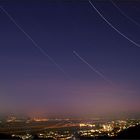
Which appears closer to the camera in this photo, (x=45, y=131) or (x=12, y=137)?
(x=12, y=137)

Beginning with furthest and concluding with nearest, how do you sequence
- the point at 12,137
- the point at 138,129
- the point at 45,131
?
1. the point at 138,129
2. the point at 45,131
3. the point at 12,137

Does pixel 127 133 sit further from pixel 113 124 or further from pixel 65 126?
Result: pixel 65 126

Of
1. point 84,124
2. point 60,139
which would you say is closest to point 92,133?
point 84,124

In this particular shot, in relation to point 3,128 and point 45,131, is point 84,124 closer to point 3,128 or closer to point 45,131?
point 45,131

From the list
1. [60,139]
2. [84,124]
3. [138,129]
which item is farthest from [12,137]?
[138,129]

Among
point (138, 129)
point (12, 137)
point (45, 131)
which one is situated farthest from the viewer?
point (138, 129)

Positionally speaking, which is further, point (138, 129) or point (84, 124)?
point (138, 129)

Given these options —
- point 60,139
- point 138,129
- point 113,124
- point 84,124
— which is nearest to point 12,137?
point 60,139

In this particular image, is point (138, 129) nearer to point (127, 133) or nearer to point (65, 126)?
point (127, 133)
